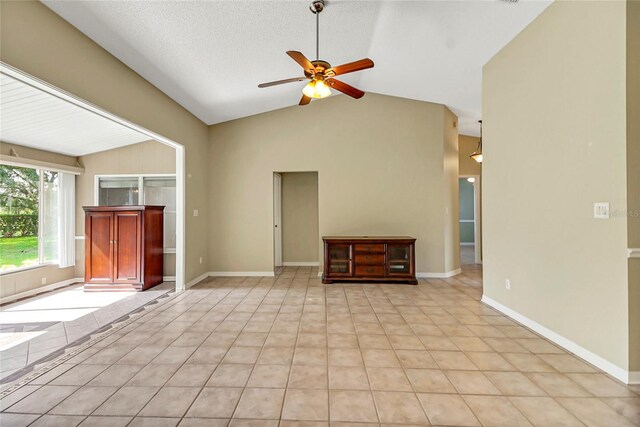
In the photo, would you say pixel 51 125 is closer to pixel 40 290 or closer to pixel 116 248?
pixel 116 248

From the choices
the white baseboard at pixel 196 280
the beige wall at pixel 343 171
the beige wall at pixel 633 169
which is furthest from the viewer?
the beige wall at pixel 343 171

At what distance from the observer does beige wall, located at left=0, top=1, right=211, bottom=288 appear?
84.6 inches

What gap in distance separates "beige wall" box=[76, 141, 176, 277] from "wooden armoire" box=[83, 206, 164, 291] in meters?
0.87

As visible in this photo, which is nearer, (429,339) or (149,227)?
(429,339)

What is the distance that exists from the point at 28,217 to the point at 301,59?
5.36 meters

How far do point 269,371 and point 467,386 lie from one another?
1.49 meters

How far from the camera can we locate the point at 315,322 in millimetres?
3355

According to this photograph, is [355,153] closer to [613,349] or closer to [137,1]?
[137,1]

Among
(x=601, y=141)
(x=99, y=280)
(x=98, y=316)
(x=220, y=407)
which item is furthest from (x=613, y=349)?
(x=99, y=280)

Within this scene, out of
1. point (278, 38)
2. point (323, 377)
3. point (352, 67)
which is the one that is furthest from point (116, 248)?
point (352, 67)

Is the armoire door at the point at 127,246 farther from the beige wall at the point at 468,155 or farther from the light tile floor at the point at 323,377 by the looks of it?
the beige wall at the point at 468,155

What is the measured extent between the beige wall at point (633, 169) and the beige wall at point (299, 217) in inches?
211

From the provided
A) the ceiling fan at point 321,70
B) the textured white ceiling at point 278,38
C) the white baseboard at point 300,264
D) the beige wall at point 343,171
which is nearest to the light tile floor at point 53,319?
the beige wall at point 343,171

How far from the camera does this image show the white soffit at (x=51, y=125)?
3211mm
